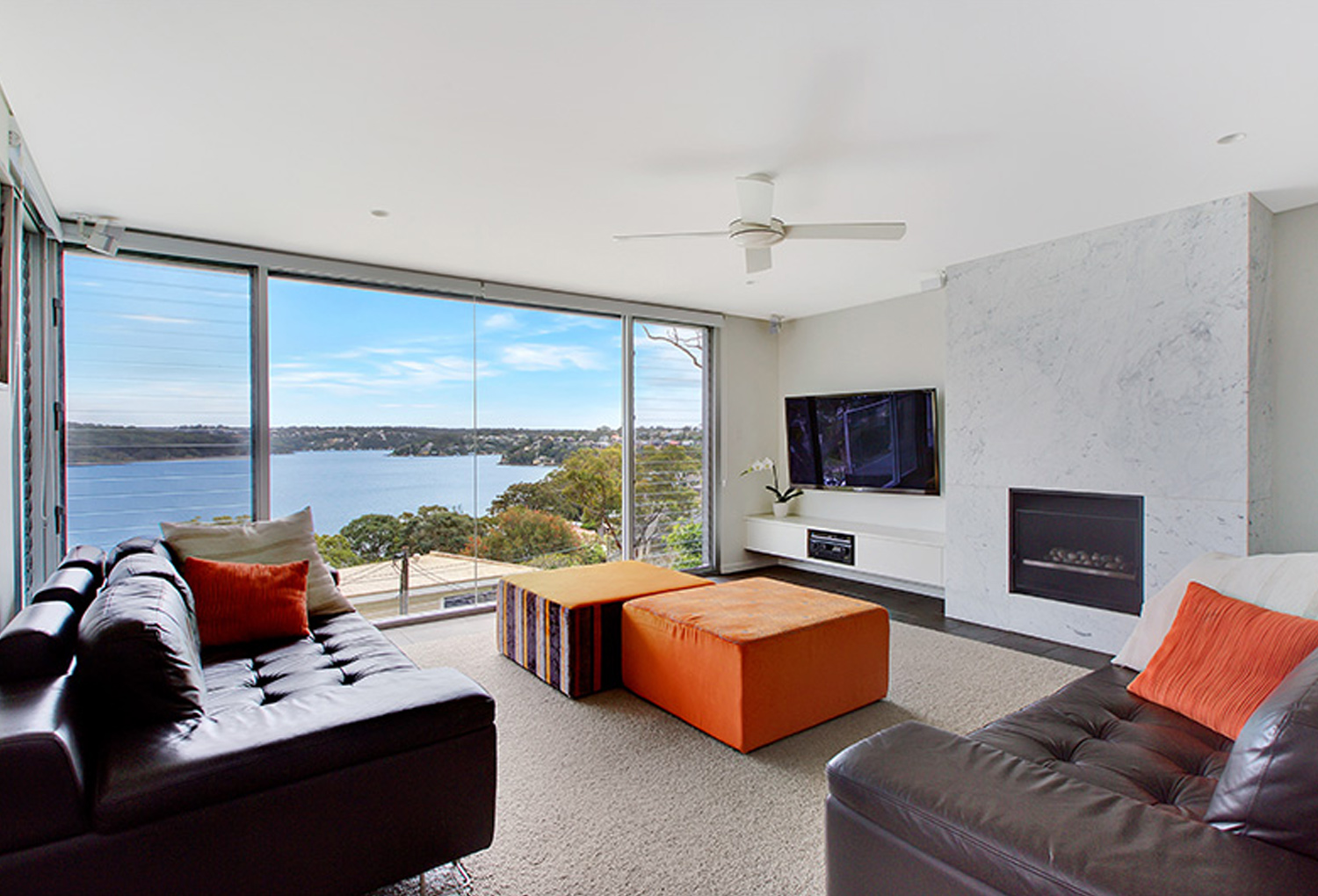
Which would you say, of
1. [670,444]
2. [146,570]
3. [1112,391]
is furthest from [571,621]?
[1112,391]

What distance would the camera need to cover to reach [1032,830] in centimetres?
117

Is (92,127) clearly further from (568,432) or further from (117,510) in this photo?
(568,432)

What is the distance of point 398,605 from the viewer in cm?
453

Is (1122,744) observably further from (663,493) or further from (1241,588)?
(663,493)

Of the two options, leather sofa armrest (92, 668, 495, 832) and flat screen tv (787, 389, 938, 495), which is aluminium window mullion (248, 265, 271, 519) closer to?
leather sofa armrest (92, 668, 495, 832)

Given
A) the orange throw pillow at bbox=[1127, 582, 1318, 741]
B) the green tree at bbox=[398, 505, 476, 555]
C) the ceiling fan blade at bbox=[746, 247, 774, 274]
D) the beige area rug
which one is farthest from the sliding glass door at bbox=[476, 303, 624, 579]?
the orange throw pillow at bbox=[1127, 582, 1318, 741]

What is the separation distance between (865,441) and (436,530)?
337cm

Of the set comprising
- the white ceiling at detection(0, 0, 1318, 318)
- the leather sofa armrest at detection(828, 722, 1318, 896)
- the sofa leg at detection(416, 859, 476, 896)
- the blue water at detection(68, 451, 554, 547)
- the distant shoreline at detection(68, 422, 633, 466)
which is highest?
the white ceiling at detection(0, 0, 1318, 318)

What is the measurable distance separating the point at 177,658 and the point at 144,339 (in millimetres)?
2919

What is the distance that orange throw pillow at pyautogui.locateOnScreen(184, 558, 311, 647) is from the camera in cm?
255

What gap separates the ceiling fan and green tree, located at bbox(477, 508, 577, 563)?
262cm

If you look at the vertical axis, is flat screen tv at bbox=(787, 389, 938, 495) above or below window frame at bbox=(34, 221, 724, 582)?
below

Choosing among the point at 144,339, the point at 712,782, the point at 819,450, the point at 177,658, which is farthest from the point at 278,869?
the point at 819,450

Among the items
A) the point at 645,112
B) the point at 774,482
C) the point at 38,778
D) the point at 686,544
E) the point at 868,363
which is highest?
the point at 645,112
